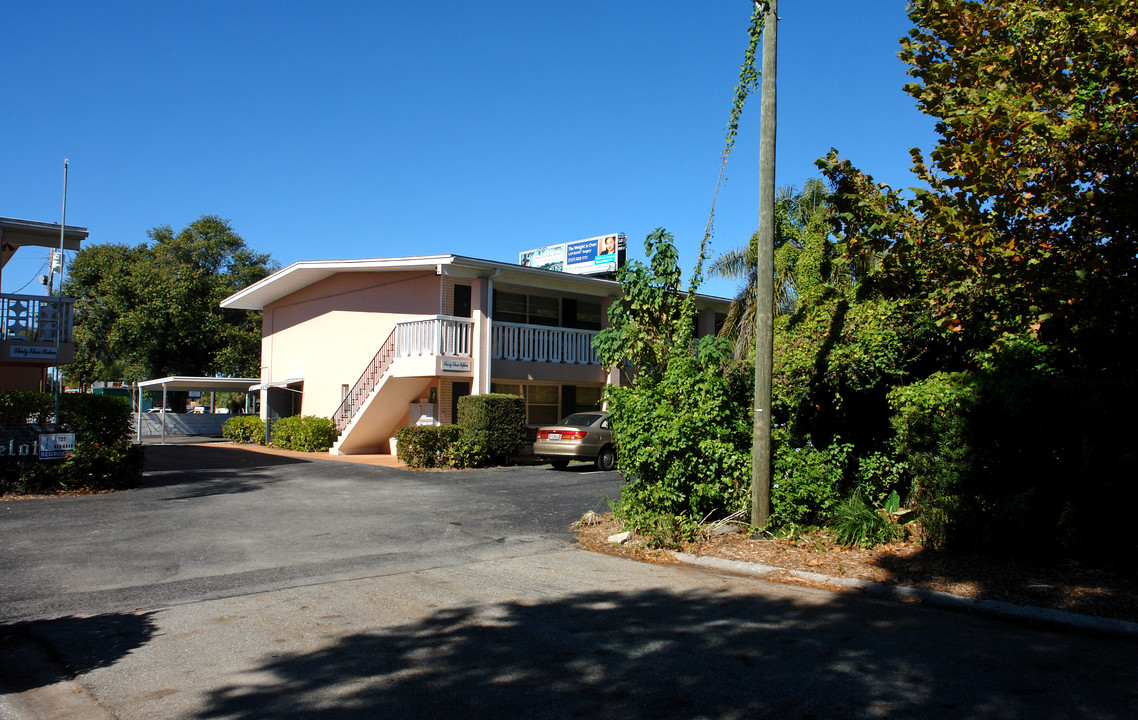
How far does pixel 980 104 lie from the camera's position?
321 inches

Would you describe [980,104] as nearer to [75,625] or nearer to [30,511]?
[75,625]

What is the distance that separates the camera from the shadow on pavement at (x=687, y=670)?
440 centimetres

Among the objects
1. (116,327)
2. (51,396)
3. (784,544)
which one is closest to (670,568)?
(784,544)

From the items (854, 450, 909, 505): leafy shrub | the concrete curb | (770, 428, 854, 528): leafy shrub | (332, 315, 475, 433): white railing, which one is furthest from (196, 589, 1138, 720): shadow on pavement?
(332, 315, 475, 433): white railing

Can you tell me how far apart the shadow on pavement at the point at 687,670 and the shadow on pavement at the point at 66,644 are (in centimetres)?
125

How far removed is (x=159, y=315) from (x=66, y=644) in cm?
3763

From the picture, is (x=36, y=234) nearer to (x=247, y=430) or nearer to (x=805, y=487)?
(x=247, y=430)

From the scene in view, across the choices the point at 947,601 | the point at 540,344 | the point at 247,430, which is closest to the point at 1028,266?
the point at 947,601

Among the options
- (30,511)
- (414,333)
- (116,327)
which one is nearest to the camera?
(30,511)

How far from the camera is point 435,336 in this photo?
2083cm

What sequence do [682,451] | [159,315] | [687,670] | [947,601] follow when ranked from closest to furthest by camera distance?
[687,670], [947,601], [682,451], [159,315]

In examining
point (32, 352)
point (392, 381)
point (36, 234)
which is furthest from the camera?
point (392, 381)

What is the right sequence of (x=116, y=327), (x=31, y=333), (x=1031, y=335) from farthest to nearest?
(x=116, y=327), (x=31, y=333), (x=1031, y=335)

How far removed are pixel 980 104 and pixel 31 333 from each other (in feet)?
61.4
